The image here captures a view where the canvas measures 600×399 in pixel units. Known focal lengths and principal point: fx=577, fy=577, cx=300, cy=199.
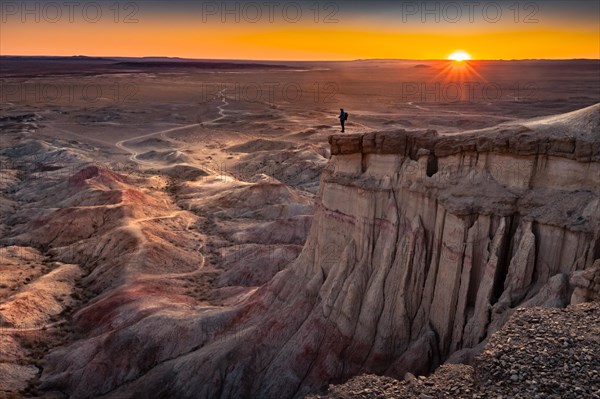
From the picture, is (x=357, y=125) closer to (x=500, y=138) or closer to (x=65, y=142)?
(x=65, y=142)

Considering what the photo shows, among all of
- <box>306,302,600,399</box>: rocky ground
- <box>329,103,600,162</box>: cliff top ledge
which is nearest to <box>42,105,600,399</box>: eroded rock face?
<box>329,103,600,162</box>: cliff top ledge

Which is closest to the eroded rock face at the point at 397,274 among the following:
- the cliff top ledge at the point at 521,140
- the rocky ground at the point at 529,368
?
the cliff top ledge at the point at 521,140

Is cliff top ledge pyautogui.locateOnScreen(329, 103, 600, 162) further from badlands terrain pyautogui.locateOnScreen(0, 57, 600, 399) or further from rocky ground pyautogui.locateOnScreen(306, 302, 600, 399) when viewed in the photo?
rocky ground pyautogui.locateOnScreen(306, 302, 600, 399)

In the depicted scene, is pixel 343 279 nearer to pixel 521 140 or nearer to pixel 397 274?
pixel 397 274

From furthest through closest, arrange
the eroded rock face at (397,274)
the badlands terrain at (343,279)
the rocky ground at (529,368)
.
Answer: the eroded rock face at (397,274)
the badlands terrain at (343,279)
the rocky ground at (529,368)

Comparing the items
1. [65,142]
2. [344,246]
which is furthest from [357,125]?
[344,246]

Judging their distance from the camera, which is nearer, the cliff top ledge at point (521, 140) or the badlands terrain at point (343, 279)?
the badlands terrain at point (343, 279)

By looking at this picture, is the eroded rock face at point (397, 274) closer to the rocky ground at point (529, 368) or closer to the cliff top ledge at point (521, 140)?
the cliff top ledge at point (521, 140)
